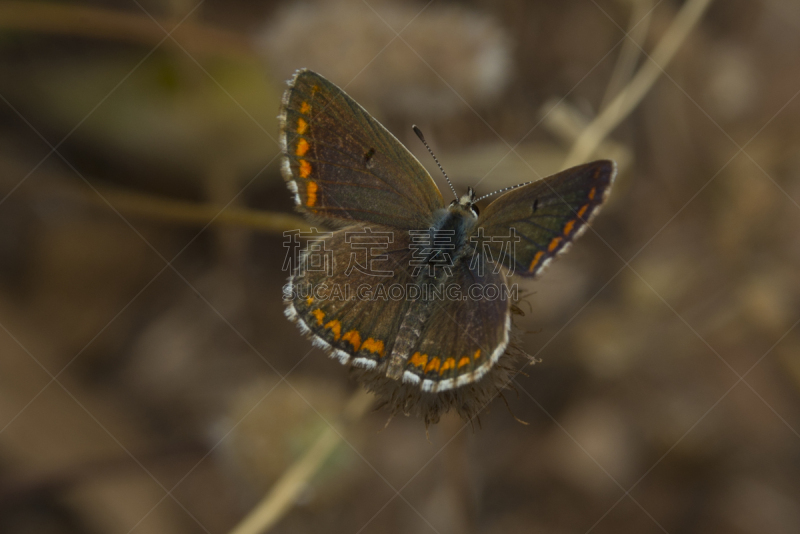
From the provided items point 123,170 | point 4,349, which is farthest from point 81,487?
point 123,170

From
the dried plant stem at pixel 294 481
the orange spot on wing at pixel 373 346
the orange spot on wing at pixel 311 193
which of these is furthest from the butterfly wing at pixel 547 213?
the dried plant stem at pixel 294 481

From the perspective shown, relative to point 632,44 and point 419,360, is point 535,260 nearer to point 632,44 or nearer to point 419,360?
point 419,360

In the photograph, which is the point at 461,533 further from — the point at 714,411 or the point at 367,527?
the point at 714,411

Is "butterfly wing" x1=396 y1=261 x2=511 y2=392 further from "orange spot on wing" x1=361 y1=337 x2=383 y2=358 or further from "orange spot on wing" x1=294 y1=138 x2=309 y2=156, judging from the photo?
"orange spot on wing" x1=294 y1=138 x2=309 y2=156

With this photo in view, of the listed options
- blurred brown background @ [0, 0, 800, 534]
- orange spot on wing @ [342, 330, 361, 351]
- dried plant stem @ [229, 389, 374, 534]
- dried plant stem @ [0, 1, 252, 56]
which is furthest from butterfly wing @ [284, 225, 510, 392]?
dried plant stem @ [0, 1, 252, 56]

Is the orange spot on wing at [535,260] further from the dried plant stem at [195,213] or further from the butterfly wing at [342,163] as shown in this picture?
the dried plant stem at [195,213]

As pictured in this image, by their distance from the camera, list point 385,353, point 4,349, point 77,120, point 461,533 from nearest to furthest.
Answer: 1. point 385,353
2. point 461,533
3. point 4,349
4. point 77,120
